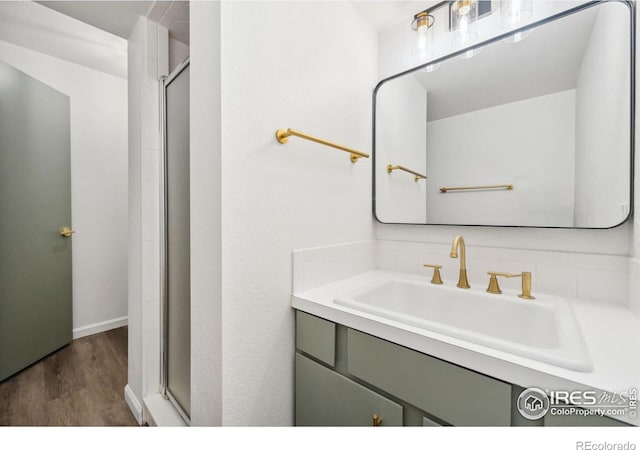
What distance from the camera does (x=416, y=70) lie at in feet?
4.53

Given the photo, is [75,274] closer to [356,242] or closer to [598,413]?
[356,242]

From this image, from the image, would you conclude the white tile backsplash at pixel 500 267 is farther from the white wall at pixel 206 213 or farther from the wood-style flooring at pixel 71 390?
the wood-style flooring at pixel 71 390

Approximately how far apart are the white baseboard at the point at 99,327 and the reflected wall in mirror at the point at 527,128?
2.59m

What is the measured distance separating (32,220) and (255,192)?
1950mm

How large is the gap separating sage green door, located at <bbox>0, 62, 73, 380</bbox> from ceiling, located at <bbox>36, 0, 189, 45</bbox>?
2.87 ft

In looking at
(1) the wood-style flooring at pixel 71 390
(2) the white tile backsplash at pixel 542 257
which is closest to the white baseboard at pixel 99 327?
(1) the wood-style flooring at pixel 71 390

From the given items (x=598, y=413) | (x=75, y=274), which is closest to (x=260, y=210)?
(x=598, y=413)

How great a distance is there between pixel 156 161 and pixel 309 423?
53.1 inches

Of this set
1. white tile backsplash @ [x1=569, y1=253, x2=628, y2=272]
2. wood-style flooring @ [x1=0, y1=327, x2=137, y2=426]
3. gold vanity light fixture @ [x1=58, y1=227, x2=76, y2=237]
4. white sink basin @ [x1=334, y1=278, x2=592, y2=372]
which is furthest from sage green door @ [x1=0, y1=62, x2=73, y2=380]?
white tile backsplash @ [x1=569, y1=253, x2=628, y2=272]

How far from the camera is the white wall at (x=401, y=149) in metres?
1.39

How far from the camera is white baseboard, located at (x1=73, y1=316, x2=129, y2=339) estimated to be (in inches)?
90.0

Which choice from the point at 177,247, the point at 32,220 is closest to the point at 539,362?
the point at 177,247

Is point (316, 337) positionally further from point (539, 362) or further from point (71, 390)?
point (71, 390)
